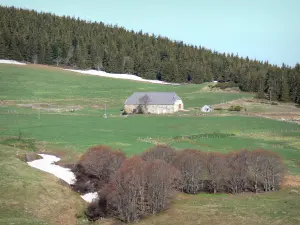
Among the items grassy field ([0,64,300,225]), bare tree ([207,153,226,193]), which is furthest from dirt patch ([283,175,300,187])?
bare tree ([207,153,226,193])

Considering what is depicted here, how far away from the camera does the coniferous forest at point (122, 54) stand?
14150cm

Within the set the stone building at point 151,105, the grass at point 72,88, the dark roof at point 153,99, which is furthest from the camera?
the grass at point 72,88

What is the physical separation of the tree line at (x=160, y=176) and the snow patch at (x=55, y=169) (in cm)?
77

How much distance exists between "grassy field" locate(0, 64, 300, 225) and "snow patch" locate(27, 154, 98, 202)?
142cm

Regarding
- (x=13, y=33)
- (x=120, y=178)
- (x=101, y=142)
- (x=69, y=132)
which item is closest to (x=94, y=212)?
(x=120, y=178)

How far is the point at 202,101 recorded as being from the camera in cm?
11762

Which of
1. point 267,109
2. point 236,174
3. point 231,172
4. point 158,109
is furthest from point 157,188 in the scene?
point 267,109

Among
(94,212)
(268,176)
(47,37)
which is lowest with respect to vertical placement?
(94,212)

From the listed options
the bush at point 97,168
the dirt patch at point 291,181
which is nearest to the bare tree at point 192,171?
the bush at point 97,168

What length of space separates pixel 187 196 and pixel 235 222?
10.2 m

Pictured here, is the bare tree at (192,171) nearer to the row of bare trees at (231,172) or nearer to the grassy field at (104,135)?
the row of bare trees at (231,172)

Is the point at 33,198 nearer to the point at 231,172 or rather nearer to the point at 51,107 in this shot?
the point at 231,172

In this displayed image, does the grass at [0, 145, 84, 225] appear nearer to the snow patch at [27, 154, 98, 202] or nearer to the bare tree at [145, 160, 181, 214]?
the snow patch at [27, 154, 98, 202]

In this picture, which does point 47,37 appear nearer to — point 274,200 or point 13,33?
point 13,33
